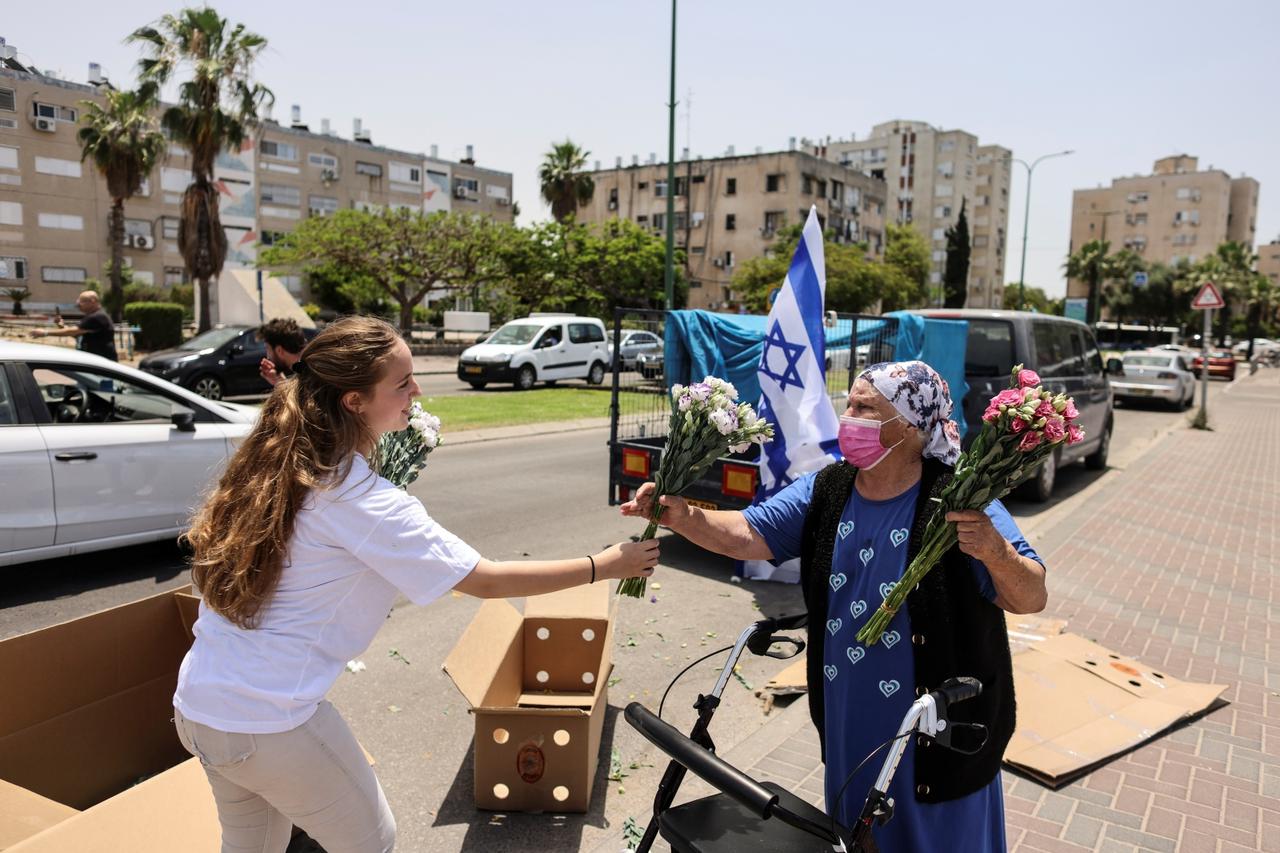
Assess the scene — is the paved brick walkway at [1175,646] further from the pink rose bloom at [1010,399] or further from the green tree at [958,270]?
the green tree at [958,270]

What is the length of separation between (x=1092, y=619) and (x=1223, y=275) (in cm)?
8569

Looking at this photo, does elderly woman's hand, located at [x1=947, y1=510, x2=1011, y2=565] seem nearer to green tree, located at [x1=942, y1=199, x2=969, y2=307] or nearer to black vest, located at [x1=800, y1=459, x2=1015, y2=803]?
black vest, located at [x1=800, y1=459, x2=1015, y2=803]

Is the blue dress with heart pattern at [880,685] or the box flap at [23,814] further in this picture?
the box flap at [23,814]

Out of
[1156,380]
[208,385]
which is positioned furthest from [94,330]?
[1156,380]

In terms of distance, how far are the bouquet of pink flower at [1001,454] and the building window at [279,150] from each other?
67393 mm

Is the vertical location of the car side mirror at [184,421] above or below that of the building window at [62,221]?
below

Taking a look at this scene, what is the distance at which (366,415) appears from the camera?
2.17 metres

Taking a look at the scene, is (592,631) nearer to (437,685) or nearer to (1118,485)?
(437,685)

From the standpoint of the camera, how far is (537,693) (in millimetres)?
4238

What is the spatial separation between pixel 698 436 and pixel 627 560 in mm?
507

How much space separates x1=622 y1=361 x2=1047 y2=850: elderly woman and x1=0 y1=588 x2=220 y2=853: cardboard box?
183cm

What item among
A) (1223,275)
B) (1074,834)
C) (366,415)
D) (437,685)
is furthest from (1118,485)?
(1223,275)

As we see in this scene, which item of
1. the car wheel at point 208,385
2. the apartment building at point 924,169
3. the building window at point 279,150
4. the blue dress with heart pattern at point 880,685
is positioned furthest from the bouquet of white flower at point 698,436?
the apartment building at point 924,169

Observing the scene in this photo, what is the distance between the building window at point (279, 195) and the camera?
61.5 metres
